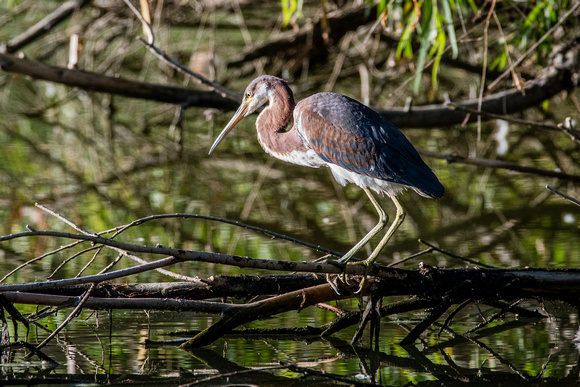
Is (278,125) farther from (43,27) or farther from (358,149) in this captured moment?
(43,27)

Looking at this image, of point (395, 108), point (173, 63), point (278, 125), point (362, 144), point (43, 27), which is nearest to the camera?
point (362, 144)

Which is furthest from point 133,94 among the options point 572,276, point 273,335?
point 572,276

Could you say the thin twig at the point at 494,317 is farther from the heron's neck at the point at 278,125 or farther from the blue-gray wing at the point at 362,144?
the heron's neck at the point at 278,125

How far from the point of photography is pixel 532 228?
6.02 meters

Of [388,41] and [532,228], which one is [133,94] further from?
[532,228]

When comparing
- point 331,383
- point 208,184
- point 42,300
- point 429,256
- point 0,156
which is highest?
point 0,156

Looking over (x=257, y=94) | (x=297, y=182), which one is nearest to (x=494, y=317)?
(x=257, y=94)

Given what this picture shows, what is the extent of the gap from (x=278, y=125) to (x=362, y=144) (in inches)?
25.1

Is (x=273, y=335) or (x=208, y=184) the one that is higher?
(x=208, y=184)

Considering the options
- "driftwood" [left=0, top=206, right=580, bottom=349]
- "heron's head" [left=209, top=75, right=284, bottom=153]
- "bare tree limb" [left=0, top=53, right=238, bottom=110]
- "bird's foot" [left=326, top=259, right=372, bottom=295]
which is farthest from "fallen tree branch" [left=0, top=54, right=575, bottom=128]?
"bird's foot" [left=326, top=259, right=372, bottom=295]

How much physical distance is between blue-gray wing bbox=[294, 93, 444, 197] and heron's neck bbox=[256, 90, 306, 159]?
20 centimetres

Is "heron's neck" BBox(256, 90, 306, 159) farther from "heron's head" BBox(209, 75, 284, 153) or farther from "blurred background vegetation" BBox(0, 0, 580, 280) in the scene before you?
"blurred background vegetation" BBox(0, 0, 580, 280)

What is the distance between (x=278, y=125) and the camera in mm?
4387

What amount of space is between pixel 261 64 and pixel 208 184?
2711 mm
